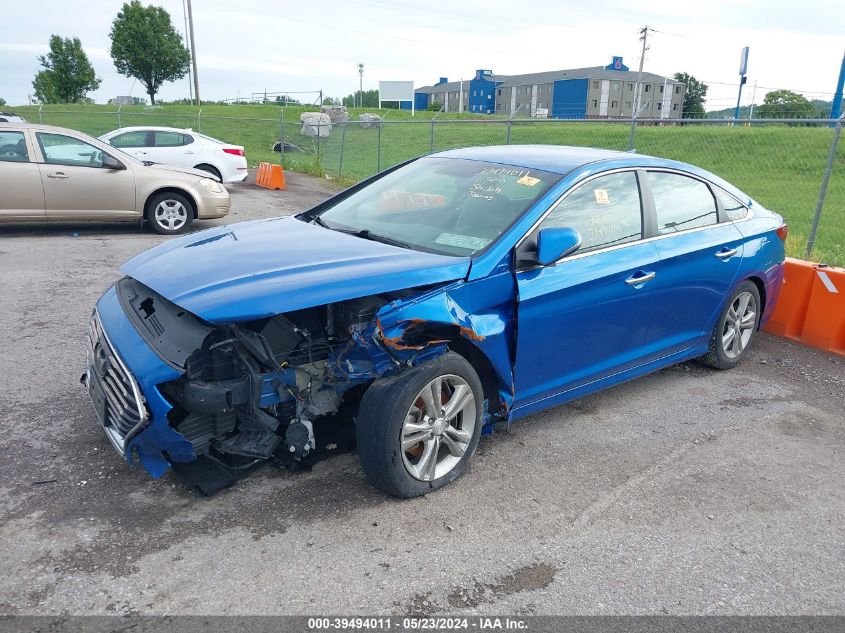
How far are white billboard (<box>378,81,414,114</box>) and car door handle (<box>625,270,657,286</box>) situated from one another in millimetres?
50316

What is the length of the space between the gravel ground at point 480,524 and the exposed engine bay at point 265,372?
0.91 feet

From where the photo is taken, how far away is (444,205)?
4.30 metres

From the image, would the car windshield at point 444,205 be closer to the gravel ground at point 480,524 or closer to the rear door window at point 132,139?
the gravel ground at point 480,524

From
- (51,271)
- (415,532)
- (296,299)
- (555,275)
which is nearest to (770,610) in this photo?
(415,532)

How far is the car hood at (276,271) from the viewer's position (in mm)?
3129

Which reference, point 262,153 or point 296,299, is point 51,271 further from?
point 262,153

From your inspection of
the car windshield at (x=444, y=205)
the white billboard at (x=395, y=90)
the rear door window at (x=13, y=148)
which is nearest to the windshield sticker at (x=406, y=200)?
the car windshield at (x=444, y=205)

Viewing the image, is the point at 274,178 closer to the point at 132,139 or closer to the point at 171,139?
the point at 171,139

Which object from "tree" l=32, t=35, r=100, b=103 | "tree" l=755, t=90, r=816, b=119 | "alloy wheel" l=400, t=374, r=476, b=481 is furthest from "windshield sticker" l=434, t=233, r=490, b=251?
"tree" l=32, t=35, r=100, b=103

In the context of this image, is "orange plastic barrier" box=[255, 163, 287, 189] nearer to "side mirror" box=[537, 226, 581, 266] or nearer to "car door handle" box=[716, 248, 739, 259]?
"car door handle" box=[716, 248, 739, 259]

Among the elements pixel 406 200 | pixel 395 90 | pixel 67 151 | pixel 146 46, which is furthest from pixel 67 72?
pixel 406 200

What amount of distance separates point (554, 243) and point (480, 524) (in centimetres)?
148

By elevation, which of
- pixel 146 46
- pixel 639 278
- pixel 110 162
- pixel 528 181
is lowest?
pixel 639 278

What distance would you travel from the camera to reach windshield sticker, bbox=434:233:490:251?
3.80m
